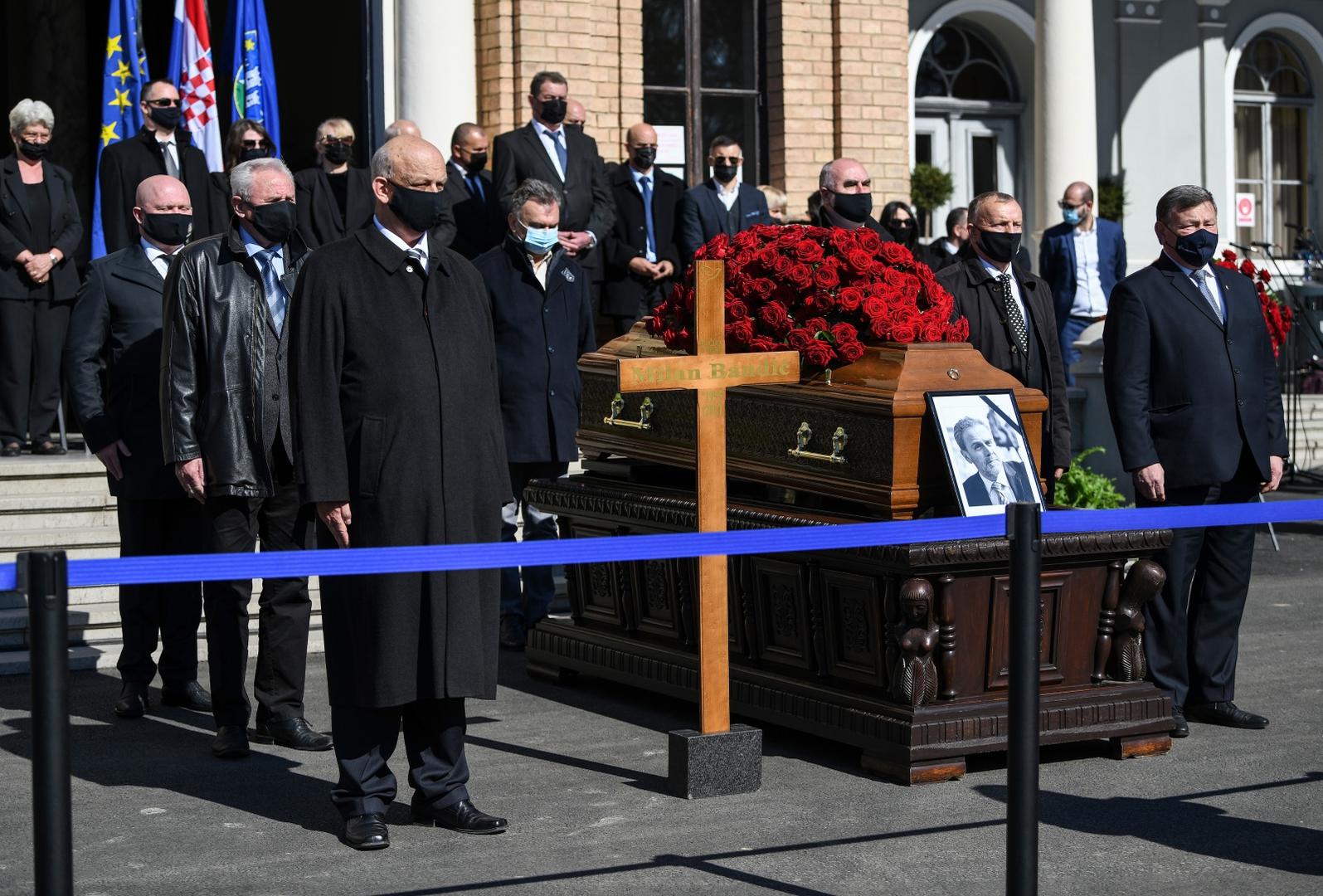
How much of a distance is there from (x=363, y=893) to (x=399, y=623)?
858 mm

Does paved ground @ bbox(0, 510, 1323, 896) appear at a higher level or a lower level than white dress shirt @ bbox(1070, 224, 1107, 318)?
lower

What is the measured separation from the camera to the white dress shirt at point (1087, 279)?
14.6 m

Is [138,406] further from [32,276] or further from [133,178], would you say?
[32,276]

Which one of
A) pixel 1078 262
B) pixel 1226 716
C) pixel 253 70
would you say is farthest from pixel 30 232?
pixel 1078 262

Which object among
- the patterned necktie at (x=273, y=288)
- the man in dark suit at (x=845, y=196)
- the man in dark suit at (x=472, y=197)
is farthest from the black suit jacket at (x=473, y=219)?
the patterned necktie at (x=273, y=288)

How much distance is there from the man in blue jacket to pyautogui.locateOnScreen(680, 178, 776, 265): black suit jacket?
2.64 m

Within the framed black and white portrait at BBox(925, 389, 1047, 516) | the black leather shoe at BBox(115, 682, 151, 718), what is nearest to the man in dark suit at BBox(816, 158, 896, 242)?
the framed black and white portrait at BBox(925, 389, 1047, 516)

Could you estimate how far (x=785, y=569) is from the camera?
745 centimetres

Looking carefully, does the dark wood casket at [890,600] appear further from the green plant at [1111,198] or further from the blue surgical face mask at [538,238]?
the green plant at [1111,198]

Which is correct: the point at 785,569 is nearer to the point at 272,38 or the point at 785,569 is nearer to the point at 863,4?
the point at 863,4

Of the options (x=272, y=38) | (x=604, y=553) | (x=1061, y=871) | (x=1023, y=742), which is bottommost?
(x=1061, y=871)

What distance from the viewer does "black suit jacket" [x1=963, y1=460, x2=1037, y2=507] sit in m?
6.91

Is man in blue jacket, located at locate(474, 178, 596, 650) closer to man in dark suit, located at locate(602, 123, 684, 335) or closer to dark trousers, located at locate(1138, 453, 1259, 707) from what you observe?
dark trousers, located at locate(1138, 453, 1259, 707)

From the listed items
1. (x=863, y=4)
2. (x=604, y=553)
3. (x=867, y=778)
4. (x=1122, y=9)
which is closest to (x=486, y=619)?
(x=604, y=553)
